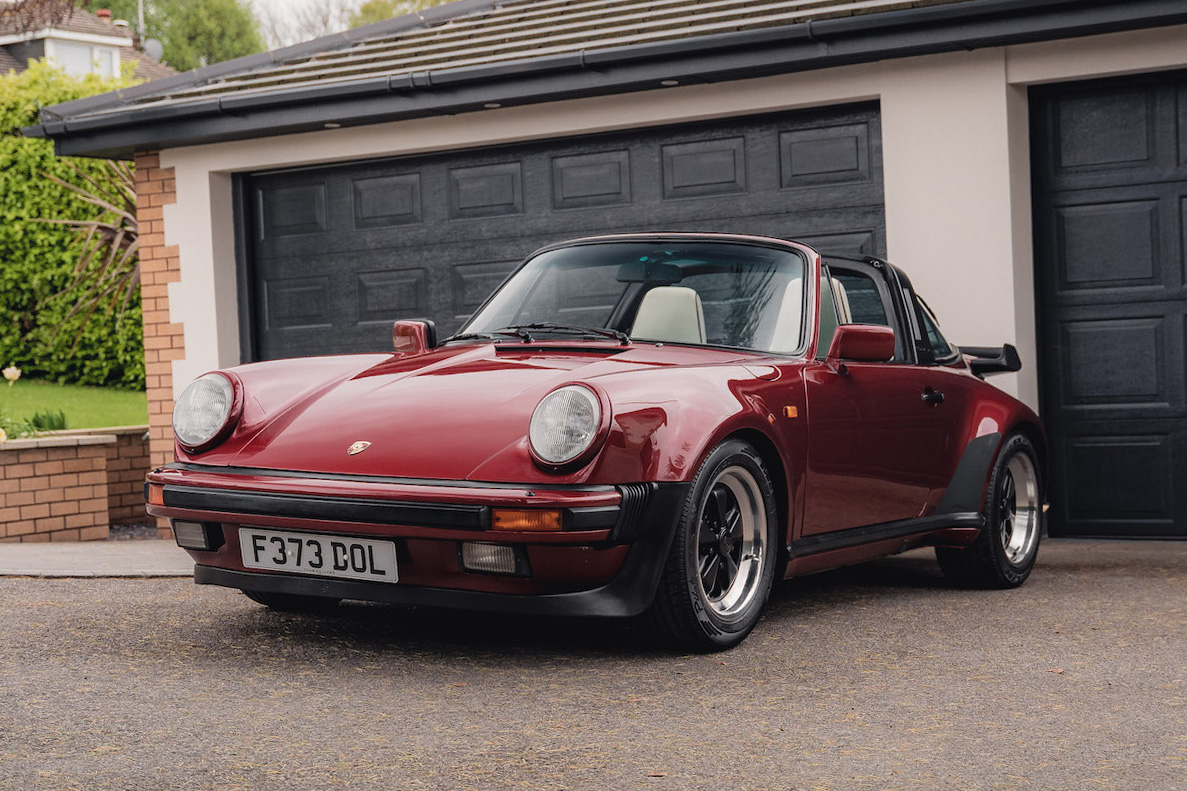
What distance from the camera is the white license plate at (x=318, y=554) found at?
4355mm

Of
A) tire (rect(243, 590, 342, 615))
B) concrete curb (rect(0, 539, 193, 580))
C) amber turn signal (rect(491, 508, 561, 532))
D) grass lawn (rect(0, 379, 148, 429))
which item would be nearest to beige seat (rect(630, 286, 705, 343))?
amber turn signal (rect(491, 508, 561, 532))

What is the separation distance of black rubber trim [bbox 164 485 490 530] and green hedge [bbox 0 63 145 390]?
15187 mm

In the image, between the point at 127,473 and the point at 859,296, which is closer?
the point at 859,296

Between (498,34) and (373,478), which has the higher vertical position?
(498,34)

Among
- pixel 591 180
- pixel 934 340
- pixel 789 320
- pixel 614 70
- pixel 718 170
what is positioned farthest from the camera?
pixel 591 180

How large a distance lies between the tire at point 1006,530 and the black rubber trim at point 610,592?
88.9 inches

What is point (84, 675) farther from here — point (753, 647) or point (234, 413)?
point (753, 647)

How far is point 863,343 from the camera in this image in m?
5.26

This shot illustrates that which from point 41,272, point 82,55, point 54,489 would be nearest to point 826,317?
point 54,489

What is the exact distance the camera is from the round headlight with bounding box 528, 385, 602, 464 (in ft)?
13.9

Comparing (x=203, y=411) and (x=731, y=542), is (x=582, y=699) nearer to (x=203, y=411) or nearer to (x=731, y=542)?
(x=731, y=542)

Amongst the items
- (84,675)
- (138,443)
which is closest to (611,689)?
(84,675)

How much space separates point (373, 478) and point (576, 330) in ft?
3.82

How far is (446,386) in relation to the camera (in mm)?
4734
